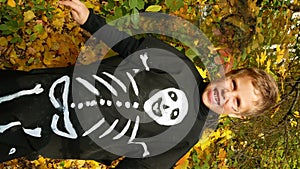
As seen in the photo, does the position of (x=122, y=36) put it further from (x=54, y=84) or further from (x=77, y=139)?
(x=77, y=139)

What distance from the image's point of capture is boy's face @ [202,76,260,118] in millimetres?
1629

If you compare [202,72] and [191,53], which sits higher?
[191,53]

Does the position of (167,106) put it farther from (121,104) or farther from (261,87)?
(261,87)

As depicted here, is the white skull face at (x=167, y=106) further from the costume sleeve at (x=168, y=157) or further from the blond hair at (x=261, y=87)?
the blond hair at (x=261, y=87)

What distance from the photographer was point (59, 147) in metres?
1.61

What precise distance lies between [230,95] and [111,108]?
0.46 metres

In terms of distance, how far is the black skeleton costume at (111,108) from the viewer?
5.02 ft

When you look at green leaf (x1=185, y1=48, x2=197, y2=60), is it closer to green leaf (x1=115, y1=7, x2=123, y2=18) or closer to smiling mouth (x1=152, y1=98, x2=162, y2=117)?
green leaf (x1=115, y1=7, x2=123, y2=18)

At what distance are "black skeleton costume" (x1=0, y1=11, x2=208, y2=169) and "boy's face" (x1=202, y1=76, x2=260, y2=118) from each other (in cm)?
5

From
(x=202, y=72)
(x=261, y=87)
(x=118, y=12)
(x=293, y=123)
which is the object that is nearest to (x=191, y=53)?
(x=202, y=72)

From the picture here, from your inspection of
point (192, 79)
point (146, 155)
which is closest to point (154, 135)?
point (146, 155)

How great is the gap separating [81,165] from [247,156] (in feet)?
4.86

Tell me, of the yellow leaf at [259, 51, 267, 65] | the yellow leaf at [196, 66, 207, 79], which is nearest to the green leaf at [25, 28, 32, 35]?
the yellow leaf at [196, 66, 207, 79]

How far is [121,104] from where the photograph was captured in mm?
1546
